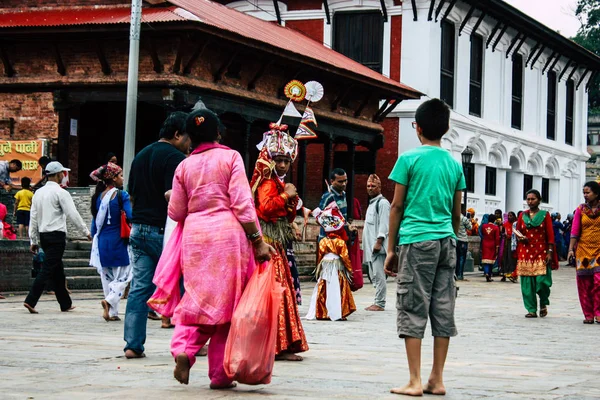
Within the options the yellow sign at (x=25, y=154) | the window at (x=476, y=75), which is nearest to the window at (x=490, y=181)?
the window at (x=476, y=75)

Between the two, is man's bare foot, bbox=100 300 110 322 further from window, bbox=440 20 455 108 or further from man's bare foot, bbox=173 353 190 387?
window, bbox=440 20 455 108

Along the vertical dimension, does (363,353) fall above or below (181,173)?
below

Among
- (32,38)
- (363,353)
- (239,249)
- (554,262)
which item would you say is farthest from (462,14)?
(239,249)

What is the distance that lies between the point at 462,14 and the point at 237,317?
3077cm

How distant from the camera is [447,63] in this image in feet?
117

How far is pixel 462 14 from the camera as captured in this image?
3628cm

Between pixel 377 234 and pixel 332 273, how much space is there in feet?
6.24

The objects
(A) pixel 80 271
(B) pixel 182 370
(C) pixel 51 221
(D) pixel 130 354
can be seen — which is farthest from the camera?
(A) pixel 80 271

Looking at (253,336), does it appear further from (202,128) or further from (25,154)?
(25,154)

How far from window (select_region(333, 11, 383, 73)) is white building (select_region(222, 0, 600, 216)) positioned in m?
0.03

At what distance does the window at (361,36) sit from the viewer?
114 feet

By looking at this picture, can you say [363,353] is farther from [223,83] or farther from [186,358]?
[223,83]

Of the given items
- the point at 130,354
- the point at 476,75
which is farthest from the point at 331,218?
the point at 476,75

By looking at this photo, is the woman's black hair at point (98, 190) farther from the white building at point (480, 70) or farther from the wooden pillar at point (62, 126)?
the white building at point (480, 70)
